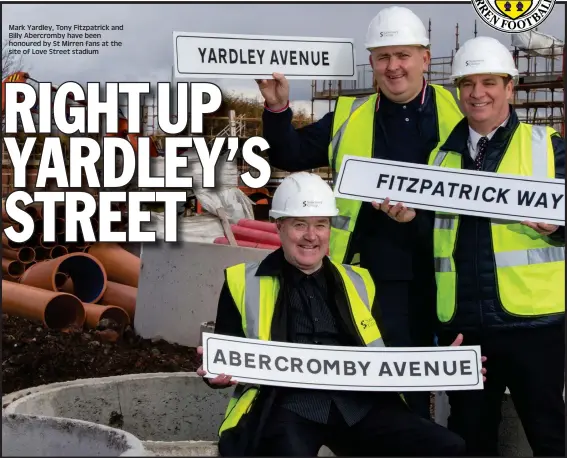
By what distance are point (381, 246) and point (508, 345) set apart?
0.76 metres

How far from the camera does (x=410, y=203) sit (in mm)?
4871

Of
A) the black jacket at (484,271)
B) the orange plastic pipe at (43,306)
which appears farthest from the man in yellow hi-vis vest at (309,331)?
the orange plastic pipe at (43,306)

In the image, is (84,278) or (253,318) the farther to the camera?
(84,278)

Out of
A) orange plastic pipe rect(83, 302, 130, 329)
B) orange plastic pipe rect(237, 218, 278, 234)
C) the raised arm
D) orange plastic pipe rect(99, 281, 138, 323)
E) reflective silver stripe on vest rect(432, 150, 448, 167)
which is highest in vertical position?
the raised arm

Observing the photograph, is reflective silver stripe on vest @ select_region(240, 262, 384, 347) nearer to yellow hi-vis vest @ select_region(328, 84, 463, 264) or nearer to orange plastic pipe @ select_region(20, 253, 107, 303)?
yellow hi-vis vest @ select_region(328, 84, 463, 264)

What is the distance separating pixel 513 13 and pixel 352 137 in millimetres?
1221

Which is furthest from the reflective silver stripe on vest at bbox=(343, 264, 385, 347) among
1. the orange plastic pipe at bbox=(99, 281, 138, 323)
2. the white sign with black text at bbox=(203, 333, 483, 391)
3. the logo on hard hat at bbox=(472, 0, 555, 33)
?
the orange plastic pipe at bbox=(99, 281, 138, 323)

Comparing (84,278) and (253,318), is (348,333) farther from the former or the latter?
(84,278)

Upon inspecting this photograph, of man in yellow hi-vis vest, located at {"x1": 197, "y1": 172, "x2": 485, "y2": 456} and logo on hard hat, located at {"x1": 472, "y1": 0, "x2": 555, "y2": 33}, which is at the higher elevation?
logo on hard hat, located at {"x1": 472, "y1": 0, "x2": 555, "y2": 33}

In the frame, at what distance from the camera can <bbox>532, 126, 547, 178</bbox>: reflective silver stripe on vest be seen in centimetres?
479

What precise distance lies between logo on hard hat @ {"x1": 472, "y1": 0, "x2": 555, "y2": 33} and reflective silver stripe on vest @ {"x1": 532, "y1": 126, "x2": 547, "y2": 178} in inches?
40.5

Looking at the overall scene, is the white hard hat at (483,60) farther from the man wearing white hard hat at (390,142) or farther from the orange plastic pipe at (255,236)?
the orange plastic pipe at (255,236)

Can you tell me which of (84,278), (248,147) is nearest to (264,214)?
(84,278)

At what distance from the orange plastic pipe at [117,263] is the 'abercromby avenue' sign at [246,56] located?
14.8ft
